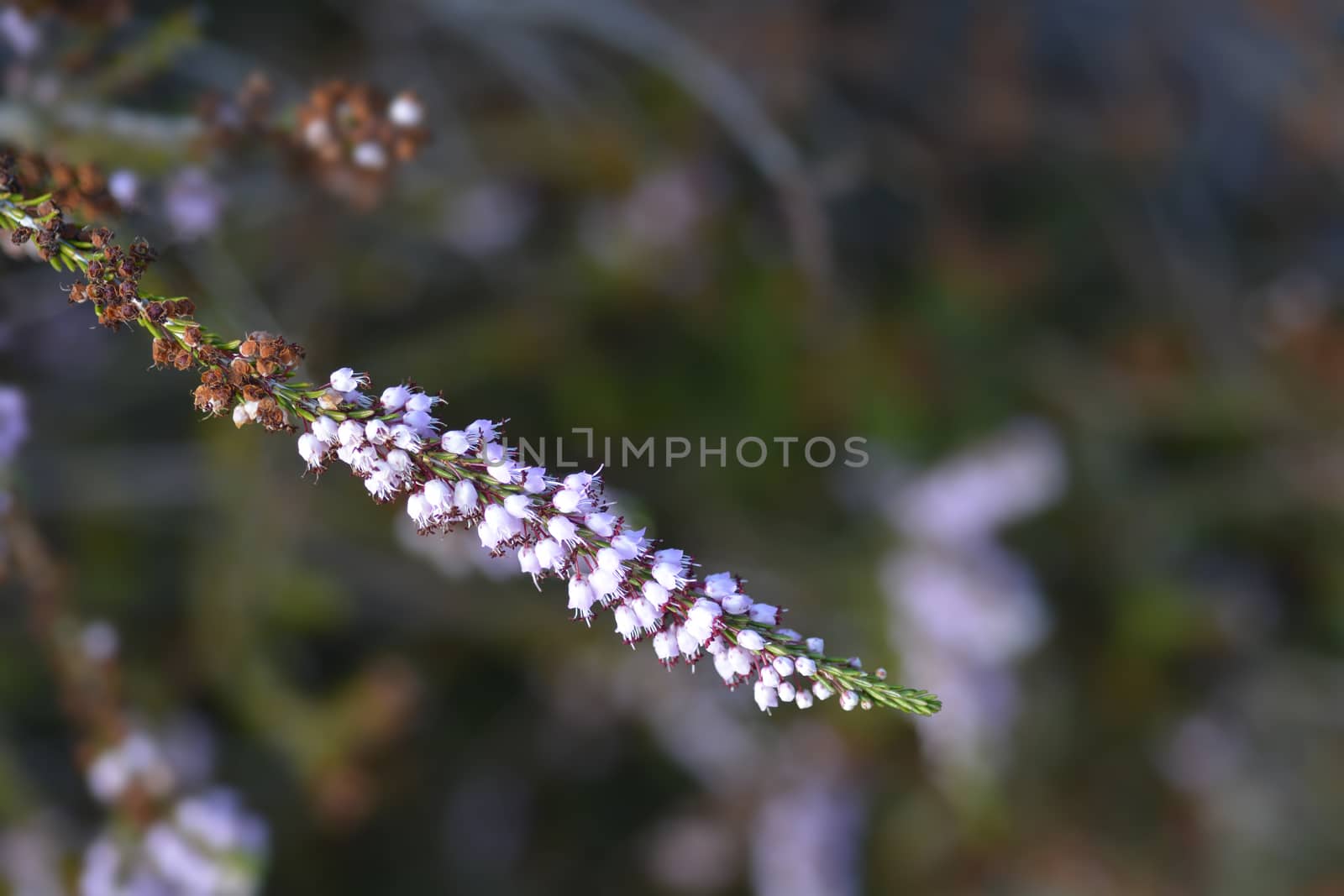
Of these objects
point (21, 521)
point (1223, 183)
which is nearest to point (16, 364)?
point (21, 521)

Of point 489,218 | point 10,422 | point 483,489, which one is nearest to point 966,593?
point 489,218

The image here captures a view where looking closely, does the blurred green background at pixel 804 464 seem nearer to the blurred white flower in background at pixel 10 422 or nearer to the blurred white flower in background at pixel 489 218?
the blurred white flower in background at pixel 489 218

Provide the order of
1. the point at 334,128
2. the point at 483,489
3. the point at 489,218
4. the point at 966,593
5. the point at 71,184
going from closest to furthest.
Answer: the point at 483,489
the point at 71,184
the point at 334,128
the point at 966,593
the point at 489,218

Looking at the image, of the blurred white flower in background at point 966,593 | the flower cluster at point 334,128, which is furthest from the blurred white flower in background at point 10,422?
the blurred white flower in background at point 966,593

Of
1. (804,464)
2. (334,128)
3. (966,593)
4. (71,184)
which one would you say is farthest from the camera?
(804,464)

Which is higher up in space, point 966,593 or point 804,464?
point 804,464

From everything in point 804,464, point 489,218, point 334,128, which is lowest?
point 334,128

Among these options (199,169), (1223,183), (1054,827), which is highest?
(1223,183)

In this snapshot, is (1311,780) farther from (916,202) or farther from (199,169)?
(199,169)

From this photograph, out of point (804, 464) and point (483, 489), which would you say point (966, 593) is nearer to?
point (804, 464)
